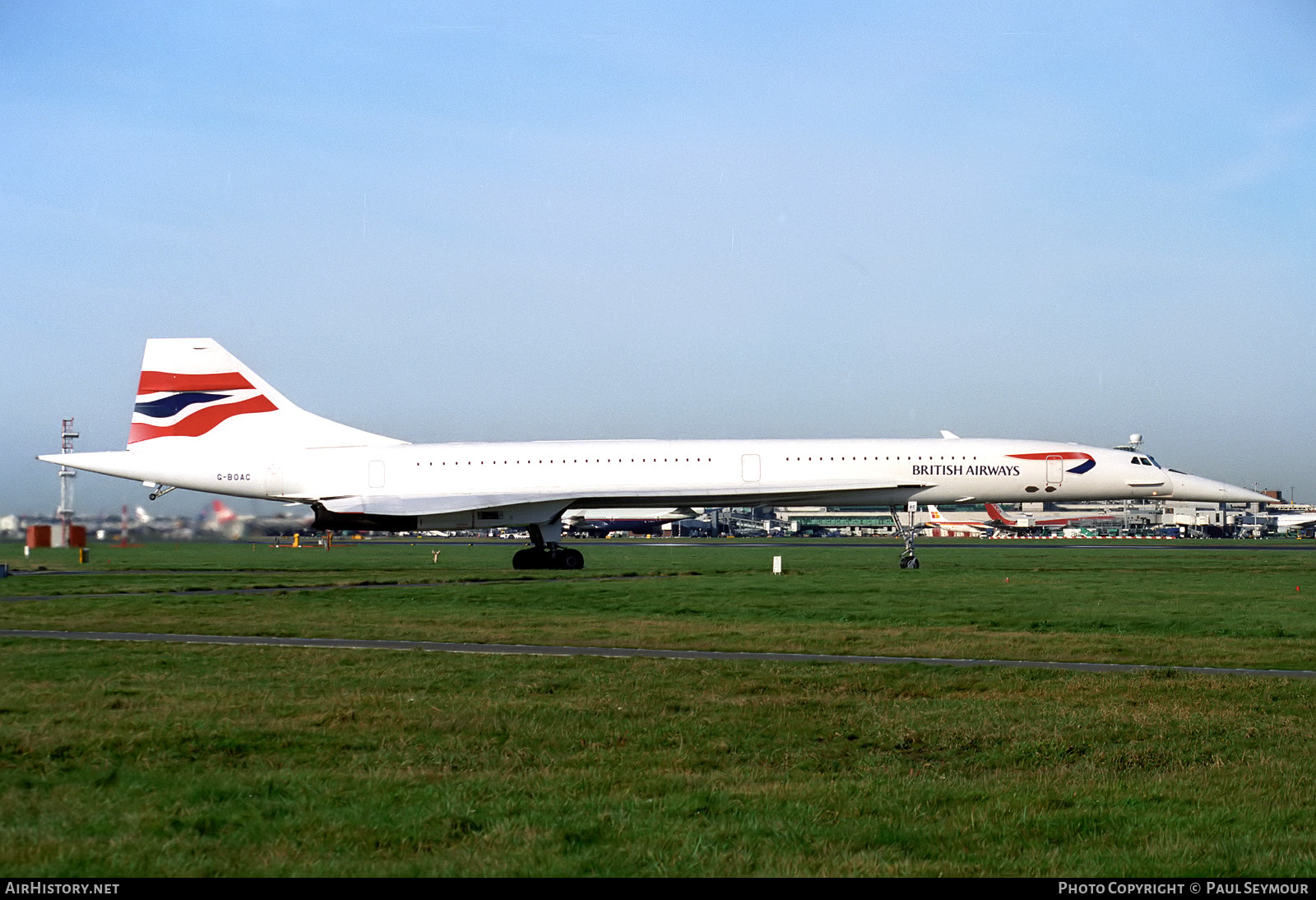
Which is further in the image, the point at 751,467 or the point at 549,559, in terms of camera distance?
the point at 751,467

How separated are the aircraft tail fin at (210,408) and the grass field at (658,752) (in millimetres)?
20424

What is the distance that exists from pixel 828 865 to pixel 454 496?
1321 inches

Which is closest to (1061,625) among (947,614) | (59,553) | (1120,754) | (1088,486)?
(947,614)

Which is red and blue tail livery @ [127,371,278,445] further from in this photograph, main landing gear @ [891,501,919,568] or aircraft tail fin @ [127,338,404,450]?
main landing gear @ [891,501,919,568]

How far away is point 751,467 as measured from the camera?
39.3 meters

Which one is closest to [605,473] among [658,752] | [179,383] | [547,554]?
[547,554]

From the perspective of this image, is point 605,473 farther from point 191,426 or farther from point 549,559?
point 191,426

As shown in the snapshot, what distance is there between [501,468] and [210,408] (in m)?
9.62

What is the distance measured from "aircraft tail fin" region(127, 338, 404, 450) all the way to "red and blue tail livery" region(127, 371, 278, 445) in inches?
1.0

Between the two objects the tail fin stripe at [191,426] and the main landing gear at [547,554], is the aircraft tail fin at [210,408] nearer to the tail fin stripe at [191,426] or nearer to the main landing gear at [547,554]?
the tail fin stripe at [191,426]

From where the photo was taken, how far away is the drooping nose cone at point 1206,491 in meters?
42.5

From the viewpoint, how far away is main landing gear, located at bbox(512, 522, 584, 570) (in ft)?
128

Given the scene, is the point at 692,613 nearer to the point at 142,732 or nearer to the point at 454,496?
the point at 142,732

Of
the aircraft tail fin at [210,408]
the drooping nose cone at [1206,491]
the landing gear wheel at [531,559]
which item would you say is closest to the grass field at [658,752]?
the landing gear wheel at [531,559]
